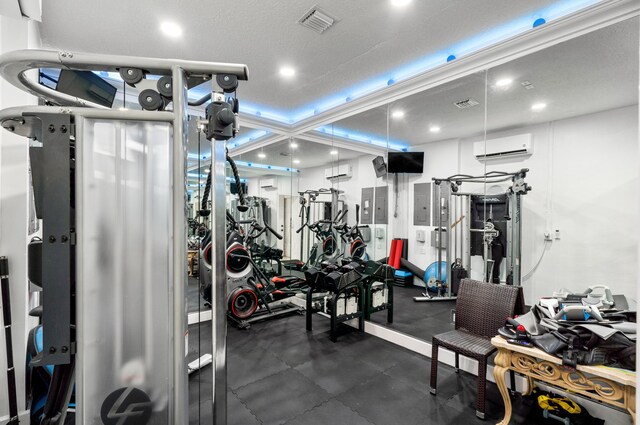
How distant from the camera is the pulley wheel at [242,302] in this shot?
12.3 feet

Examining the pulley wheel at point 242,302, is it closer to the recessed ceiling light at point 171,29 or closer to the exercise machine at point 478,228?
the exercise machine at point 478,228

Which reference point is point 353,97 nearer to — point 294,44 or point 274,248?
point 294,44

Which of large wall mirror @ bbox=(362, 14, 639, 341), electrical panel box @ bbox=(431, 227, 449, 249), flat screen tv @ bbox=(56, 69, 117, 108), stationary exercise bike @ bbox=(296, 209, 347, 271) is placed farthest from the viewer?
stationary exercise bike @ bbox=(296, 209, 347, 271)

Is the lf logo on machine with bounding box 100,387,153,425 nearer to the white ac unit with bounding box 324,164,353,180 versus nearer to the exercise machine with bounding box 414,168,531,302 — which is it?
the exercise machine with bounding box 414,168,531,302

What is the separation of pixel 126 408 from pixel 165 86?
4.49 ft

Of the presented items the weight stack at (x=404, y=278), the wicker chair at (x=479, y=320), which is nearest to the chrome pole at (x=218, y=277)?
the wicker chair at (x=479, y=320)

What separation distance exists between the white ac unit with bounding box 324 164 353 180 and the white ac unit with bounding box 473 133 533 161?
2.19 m

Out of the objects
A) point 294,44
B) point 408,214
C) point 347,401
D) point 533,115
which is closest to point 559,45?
point 533,115

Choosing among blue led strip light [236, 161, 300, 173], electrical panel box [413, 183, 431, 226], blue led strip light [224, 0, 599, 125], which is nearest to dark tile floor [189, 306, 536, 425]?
electrical panel box [413, 183, 431, 226]

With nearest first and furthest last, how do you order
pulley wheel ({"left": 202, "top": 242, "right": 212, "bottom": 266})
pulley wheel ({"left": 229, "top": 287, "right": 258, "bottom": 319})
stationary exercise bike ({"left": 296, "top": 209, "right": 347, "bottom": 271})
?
pulley wheel ({"left": 202, "top": 242, "right": 212, "bottom": 266})
pulley wheel ({"left": 229, "top": 287, "right": 258, "bottom": 319})
stationary exercise bike ({"left": 296, "top": 209, "right": 347, "bottom": 271})

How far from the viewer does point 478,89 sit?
3.36 metres

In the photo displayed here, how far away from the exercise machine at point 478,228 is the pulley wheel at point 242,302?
106 inches

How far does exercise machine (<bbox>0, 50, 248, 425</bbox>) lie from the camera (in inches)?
43.6

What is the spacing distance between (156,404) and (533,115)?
4.22m
